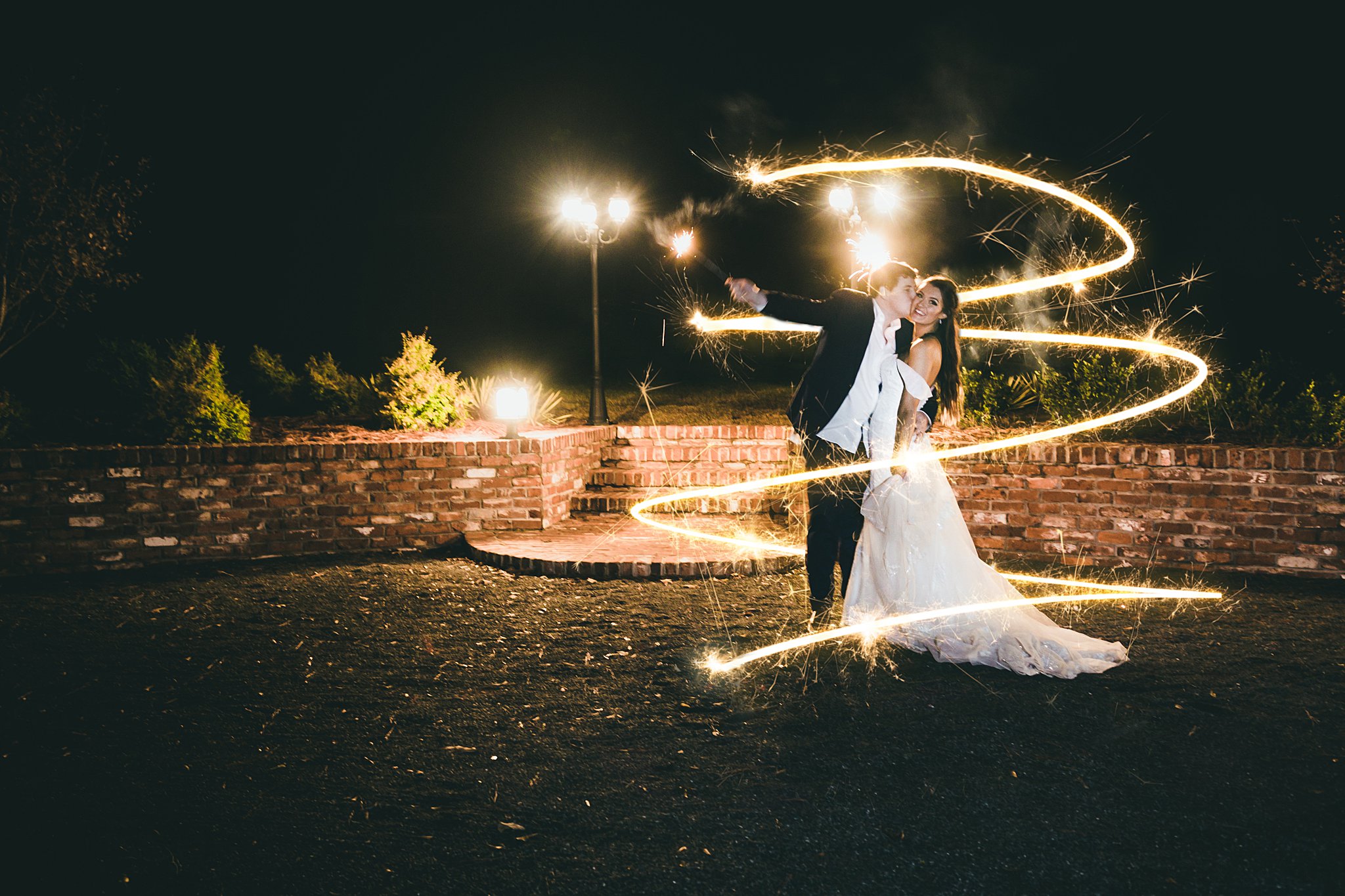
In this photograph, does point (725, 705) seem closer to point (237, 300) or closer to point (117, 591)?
point (117, 591)

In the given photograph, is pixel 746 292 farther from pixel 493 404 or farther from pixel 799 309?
pixel 493 404

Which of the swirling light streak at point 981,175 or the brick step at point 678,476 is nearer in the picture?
the swirling light streak at point 981,175

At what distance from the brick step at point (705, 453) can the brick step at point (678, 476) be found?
9 centimetres

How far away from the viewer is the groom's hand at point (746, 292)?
4.24 meters

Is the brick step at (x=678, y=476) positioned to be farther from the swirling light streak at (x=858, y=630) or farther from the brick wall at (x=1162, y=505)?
the swirling light streak at (x=858, y=630)

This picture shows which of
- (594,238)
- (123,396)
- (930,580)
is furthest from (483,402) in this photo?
(930,580)

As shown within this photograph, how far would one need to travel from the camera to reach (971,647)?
4.29 metres

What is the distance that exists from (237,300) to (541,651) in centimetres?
2043

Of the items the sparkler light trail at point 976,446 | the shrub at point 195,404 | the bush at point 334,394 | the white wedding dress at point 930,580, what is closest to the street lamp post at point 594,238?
the bush at point 334,394

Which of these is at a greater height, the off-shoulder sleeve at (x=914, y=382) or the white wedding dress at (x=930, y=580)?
the off-shoulder sleeve at (x=914, y=382)

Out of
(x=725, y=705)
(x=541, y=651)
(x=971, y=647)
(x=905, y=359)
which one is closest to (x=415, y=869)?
(x=725, y=705)

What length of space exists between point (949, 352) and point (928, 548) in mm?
1135

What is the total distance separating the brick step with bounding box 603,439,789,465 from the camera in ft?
30.7

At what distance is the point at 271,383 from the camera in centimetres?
1107
